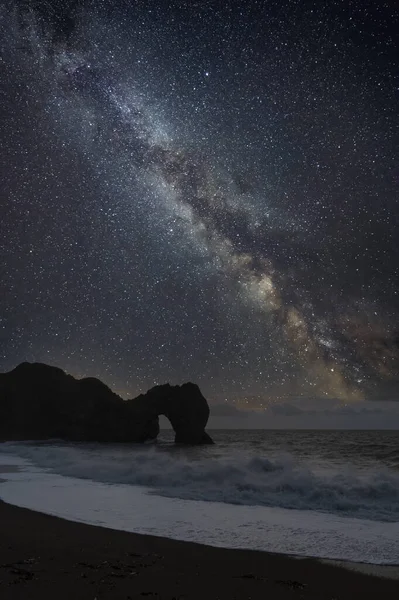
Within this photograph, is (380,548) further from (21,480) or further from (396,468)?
(396,468)

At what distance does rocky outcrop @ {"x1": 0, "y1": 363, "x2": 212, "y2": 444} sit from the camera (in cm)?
7069

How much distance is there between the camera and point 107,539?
25.2 feet

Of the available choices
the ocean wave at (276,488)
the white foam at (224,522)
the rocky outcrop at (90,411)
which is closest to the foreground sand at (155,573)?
the white foam at (224,522)

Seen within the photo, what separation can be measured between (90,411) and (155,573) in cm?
7176

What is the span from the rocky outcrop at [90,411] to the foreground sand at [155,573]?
2478 inches

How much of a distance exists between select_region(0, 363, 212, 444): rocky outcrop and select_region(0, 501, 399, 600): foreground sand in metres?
62.9

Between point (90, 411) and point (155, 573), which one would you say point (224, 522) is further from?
point (90, 411)

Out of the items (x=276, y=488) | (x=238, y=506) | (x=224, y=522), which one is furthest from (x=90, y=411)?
(x=224, y=522)

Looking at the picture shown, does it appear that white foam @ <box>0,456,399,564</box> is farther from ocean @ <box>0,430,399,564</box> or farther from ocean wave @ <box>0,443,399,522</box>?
ocean wave @ <box>0,443,399,522</box>

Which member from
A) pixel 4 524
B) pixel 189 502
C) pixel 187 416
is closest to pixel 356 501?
pixel 189 502

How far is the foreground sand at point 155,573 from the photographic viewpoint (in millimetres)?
5039

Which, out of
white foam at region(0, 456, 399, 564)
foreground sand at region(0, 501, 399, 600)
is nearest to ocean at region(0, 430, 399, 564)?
white foam at region(0, 456, 399, 564)

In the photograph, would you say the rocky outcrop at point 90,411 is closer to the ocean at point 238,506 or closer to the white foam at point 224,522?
the ocean at point 238,506

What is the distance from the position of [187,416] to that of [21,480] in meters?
53.7
